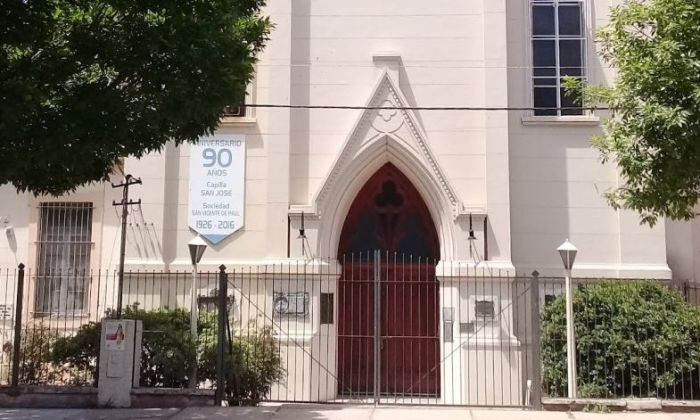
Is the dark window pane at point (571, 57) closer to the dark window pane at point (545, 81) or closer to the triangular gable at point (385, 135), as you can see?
the dark window pane at point (545, 81)

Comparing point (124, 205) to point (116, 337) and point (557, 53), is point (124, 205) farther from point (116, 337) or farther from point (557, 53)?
point (557, 53)

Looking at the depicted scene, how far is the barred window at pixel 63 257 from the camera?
624 inches

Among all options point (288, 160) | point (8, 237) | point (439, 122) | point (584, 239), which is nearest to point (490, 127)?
point (439, 122)

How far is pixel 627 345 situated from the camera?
1282cm

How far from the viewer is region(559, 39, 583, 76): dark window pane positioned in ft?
51.8

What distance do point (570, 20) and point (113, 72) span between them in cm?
1011

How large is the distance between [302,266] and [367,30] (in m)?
5.03

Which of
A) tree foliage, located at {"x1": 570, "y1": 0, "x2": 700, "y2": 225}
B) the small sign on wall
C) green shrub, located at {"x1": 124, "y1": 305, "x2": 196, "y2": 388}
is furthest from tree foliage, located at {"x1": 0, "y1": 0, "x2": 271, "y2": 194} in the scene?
tree foliage, located at {"x1": 570, "y1": 0, "x2": 700, "y2": 225}

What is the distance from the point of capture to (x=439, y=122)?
1551 centimetres

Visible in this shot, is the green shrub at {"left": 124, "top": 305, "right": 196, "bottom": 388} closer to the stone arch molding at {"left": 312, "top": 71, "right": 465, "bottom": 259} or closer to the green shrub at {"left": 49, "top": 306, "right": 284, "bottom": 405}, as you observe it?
the green shrub at {"left": 49, "top": 306, "right": 284, "bottom": 405}

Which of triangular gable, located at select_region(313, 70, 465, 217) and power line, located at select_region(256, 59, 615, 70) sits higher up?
power line, located at select_region(256, 59, 615, 70)

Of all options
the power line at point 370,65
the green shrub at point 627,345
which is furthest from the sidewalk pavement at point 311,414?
the power line at point 370,65

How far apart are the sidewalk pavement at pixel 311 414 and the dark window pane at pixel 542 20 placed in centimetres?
811

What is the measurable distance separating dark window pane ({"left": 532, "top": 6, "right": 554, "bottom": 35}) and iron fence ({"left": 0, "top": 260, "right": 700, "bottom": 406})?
16.8ft
